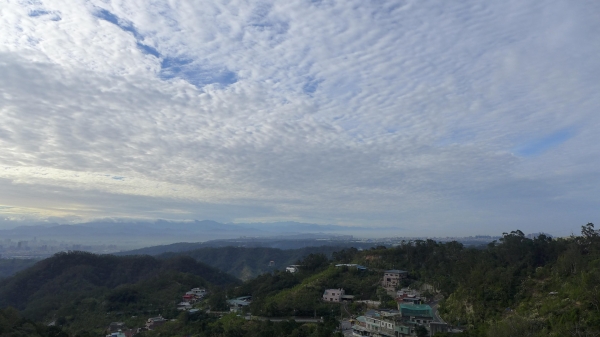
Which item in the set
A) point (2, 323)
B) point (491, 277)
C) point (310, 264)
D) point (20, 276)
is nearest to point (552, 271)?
point (491, 277)

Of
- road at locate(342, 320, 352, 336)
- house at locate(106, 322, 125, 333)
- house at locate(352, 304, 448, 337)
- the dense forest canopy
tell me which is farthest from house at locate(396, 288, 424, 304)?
house at locate(106, 322, 125, 333)

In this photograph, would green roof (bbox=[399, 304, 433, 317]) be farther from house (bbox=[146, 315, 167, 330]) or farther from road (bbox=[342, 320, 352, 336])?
house (bbox=[146, 315, 167, 330])

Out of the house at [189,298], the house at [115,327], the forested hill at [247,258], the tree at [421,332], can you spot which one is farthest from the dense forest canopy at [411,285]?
the forested hill at [247,258]

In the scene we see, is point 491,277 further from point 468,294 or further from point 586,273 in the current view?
point 586,273

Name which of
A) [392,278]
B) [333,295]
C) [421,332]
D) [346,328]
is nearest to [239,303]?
[333,295]

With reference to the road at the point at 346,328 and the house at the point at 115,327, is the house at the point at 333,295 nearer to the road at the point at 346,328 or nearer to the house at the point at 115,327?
the road at the point at 346,328
